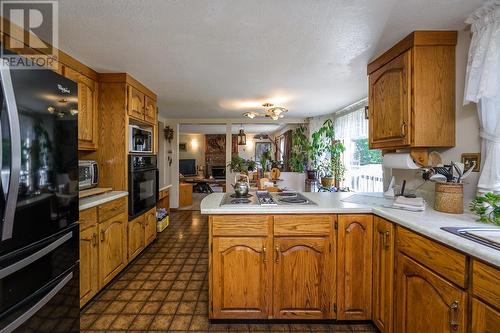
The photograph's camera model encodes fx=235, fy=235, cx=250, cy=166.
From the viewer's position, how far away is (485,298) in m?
0.91

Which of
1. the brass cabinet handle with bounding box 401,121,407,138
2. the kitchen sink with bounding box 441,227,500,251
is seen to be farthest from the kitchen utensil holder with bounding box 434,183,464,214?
the brass cabinet handle with bounding box 401,121,407,138

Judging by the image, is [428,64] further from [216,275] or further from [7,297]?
[7,297]

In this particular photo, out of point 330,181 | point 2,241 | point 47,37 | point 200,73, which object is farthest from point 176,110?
point 2,241

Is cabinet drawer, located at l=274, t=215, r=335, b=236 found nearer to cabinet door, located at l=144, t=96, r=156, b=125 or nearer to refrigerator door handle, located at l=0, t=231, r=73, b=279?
refrigerator door handle, located at l=0, t=231, r=73, b=279

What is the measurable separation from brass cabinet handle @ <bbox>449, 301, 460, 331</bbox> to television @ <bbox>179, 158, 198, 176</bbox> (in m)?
9.12

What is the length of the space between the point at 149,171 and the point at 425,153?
2.87 metres

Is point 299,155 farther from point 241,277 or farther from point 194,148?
point 194,148

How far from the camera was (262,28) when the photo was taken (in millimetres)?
1603

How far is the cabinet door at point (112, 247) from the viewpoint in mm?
2086

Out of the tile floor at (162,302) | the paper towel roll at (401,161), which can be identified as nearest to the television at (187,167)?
the tile floor at (162,302)

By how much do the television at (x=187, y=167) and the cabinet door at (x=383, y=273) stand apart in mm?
8557

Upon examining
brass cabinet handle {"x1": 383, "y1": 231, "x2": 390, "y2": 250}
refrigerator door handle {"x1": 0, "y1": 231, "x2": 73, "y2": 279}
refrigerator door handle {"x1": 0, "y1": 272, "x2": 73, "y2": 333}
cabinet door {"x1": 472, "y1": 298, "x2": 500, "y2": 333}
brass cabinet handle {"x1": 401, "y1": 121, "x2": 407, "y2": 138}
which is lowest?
refrigerator door handle {"x1": 0, "y1": 272, "x2": 73, "y2": 333}

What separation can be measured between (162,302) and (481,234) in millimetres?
2208

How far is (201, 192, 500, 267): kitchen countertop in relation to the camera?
95cm
